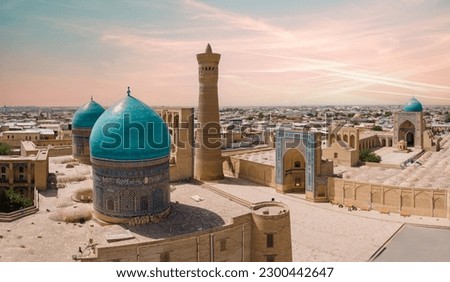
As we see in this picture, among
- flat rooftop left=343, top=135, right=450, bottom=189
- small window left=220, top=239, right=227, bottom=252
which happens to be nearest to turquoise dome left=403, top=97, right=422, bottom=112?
flat rooftop left=343, top=135, right=450, bottom=189

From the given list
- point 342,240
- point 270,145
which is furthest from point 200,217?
point 270,145

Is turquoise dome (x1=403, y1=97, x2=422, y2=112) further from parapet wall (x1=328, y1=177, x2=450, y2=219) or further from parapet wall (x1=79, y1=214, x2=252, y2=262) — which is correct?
parapet wall (x1=79, y1=214, x2=252, y2=262)

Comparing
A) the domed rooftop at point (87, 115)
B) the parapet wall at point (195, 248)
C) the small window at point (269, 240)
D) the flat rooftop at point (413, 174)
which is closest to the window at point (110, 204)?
the parapet wall at point (195, 248)

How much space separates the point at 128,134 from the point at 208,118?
24.9ft

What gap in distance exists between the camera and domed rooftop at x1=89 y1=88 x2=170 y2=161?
23.4ft

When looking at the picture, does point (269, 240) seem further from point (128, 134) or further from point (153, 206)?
point (128, 134)

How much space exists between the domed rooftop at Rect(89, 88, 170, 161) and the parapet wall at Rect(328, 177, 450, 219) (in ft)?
22.6

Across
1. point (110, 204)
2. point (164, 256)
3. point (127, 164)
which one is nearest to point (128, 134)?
point (127, 164)

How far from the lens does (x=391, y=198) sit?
36.7 feet

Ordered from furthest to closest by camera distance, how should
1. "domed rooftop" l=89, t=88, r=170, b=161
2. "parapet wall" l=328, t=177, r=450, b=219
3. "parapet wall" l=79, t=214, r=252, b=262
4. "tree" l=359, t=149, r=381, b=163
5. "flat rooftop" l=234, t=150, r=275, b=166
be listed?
1. "tree" l=359, t=149, r=381, b=163
2. "flat rooftop" l=234, t=150, r=275, b=166
3. "parapet wall" l=328, t=177, r=450, b=219
4. "domed rooftop" l=89, t=88, r=170, b=161
5. "parapet wall" l=79, t=214, r=252, b=262

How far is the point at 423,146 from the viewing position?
23.6 m
